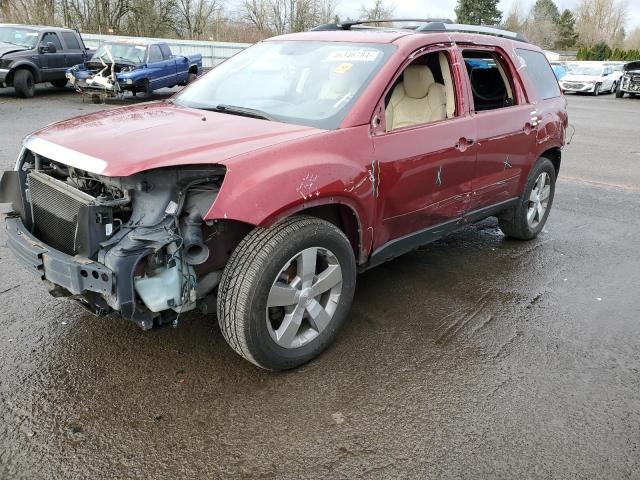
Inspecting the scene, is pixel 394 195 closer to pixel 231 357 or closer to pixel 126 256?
pixel 231 357

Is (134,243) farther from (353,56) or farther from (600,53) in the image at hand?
(600,53)

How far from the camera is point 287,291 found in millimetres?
2996

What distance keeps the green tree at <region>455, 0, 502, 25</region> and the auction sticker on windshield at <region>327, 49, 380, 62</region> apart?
64031 millimetres

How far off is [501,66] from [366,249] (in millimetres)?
2328

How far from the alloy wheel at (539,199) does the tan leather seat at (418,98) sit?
1.70m

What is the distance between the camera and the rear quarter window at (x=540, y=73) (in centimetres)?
503

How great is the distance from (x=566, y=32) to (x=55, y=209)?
86.2 m

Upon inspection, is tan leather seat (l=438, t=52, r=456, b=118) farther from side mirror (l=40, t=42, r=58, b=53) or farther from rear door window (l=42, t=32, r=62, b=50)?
rear door window (l=42, t=32, r=62, b=50)

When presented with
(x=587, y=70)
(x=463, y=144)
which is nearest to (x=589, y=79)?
(x=587, y=70)

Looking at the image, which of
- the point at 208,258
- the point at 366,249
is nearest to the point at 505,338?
the point at 366,249

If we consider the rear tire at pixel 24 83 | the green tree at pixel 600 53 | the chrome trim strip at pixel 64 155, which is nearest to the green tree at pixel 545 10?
the green tree at pixel 600 53

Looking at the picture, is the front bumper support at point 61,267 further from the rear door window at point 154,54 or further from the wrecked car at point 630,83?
the wrecked car at point 630,83

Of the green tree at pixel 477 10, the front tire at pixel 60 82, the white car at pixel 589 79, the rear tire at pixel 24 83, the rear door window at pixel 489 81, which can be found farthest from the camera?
the green tree at pixel 477 10

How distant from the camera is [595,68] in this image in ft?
96.2
